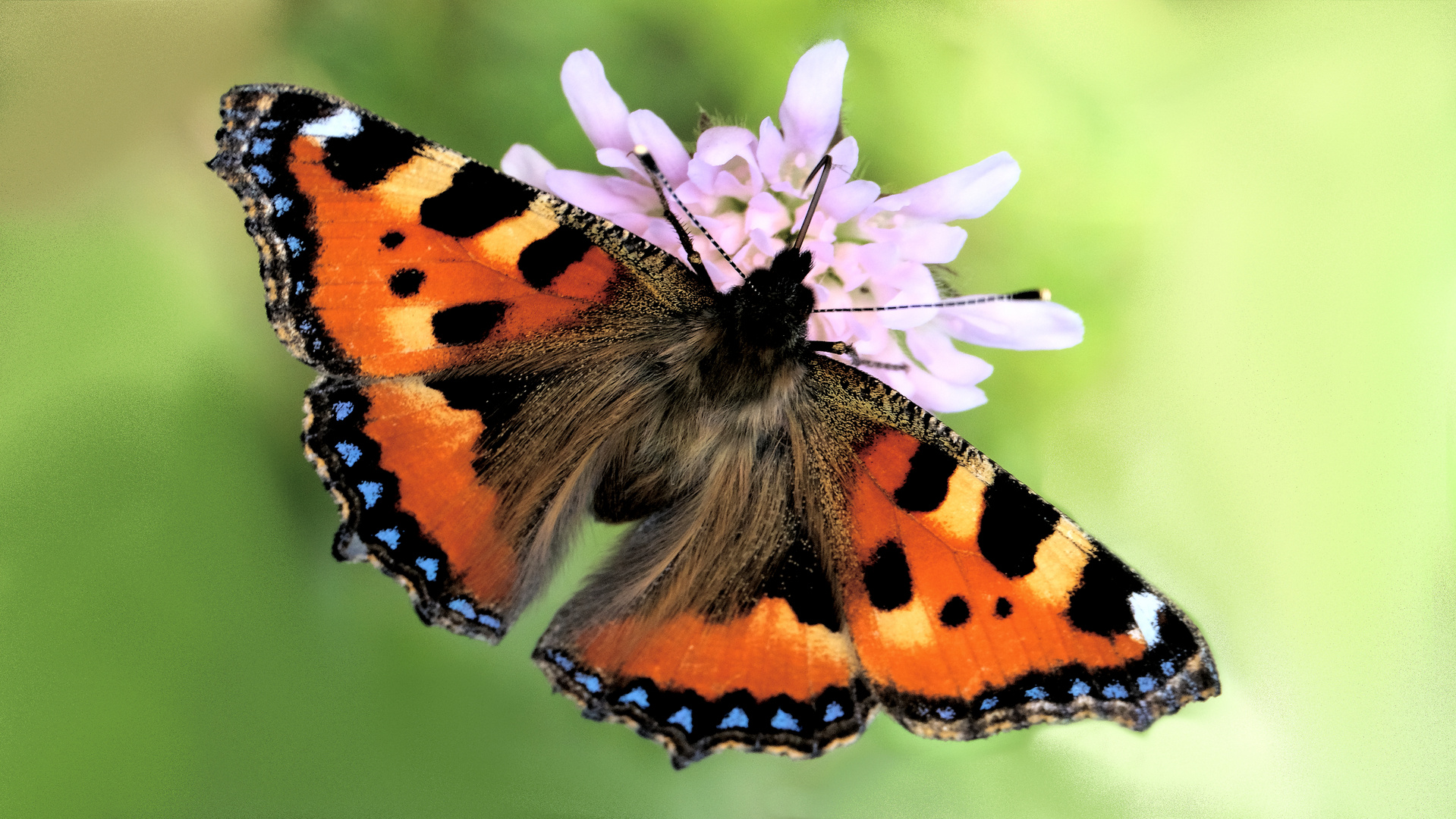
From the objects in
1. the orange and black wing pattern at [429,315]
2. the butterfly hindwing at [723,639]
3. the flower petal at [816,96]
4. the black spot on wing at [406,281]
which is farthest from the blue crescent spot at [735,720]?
the flower petal at [816,96]

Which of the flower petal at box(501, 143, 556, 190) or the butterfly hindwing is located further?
the flower petal at box(501, 143, 556, 190)

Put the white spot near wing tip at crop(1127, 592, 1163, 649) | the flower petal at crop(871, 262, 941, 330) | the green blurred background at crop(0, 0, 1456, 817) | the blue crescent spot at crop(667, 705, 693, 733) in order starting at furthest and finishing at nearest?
the green blurred background at crop(0, 0, 1456, 817), the flower petal at crop(871, 262, 941, 330), the blue crescent spot at crop(667, 705, 693, 733), the white spot near wing tip at crop(1127, 592, 1163, 649)

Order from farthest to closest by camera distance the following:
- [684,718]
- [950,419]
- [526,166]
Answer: [950,419] < [526,166] < [684,718]

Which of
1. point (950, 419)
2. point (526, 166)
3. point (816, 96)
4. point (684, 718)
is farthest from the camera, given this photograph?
point (950, 419)

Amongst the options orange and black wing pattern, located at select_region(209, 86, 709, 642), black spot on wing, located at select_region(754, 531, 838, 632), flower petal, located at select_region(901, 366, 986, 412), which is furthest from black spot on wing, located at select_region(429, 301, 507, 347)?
flower petal, located at select_region(901, 366, 986, 412)

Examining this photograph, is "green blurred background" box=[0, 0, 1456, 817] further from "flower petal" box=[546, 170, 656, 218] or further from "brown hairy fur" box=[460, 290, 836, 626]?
"brown hairy fur" box=[460, 290, 836, 626]

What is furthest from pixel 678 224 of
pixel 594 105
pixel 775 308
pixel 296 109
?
pixel 296 109

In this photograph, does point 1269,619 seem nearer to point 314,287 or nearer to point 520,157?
point 520,157

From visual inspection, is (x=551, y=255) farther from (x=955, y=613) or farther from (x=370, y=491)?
(x=955, y=613)
